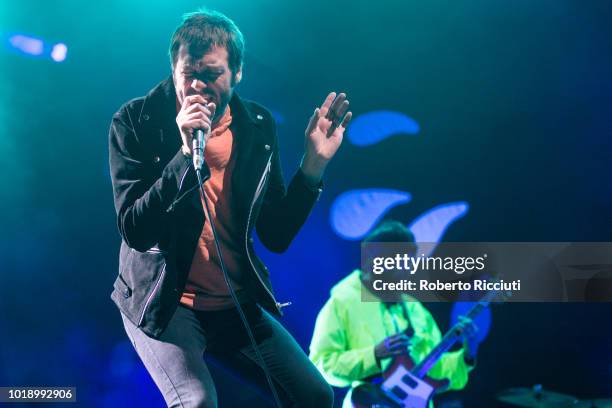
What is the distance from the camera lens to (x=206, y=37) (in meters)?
1.87

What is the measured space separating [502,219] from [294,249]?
4.59 ft

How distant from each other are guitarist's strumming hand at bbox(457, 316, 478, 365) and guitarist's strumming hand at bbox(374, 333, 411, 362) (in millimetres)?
425

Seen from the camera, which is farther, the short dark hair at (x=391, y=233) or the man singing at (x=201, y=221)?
the short dark hair at (x=391, y=233)

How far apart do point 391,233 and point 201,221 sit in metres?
2.15

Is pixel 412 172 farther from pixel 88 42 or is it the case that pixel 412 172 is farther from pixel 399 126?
pixel 88 42

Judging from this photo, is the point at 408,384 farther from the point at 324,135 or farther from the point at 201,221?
the point at 201,221

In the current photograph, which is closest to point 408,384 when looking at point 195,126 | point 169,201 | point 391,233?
point 391,233

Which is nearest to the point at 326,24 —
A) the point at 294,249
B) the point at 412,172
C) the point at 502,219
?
the point at 412,172

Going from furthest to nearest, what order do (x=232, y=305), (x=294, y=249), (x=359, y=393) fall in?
(x=294, y=249)
(x=359, y=393)
(x=232, y=305)

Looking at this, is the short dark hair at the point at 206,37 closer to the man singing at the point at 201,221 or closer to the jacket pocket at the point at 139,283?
the man singing at the point at 201,221

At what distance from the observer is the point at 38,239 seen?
3588 millimetres

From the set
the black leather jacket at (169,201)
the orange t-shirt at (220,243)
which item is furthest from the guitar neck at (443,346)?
the orange t-shirt at (220,243)

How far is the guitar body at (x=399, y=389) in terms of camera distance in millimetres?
3535

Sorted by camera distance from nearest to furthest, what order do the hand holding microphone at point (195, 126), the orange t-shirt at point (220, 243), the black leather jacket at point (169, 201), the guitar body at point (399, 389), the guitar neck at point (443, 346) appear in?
the hand holding microphone at point (195, 126) < the black leather jacket at point (169, 201) < the orange t-shirt at point (220, 243) < the guitar body at point (399, 389) < the guitar neck at point (443, 346)
